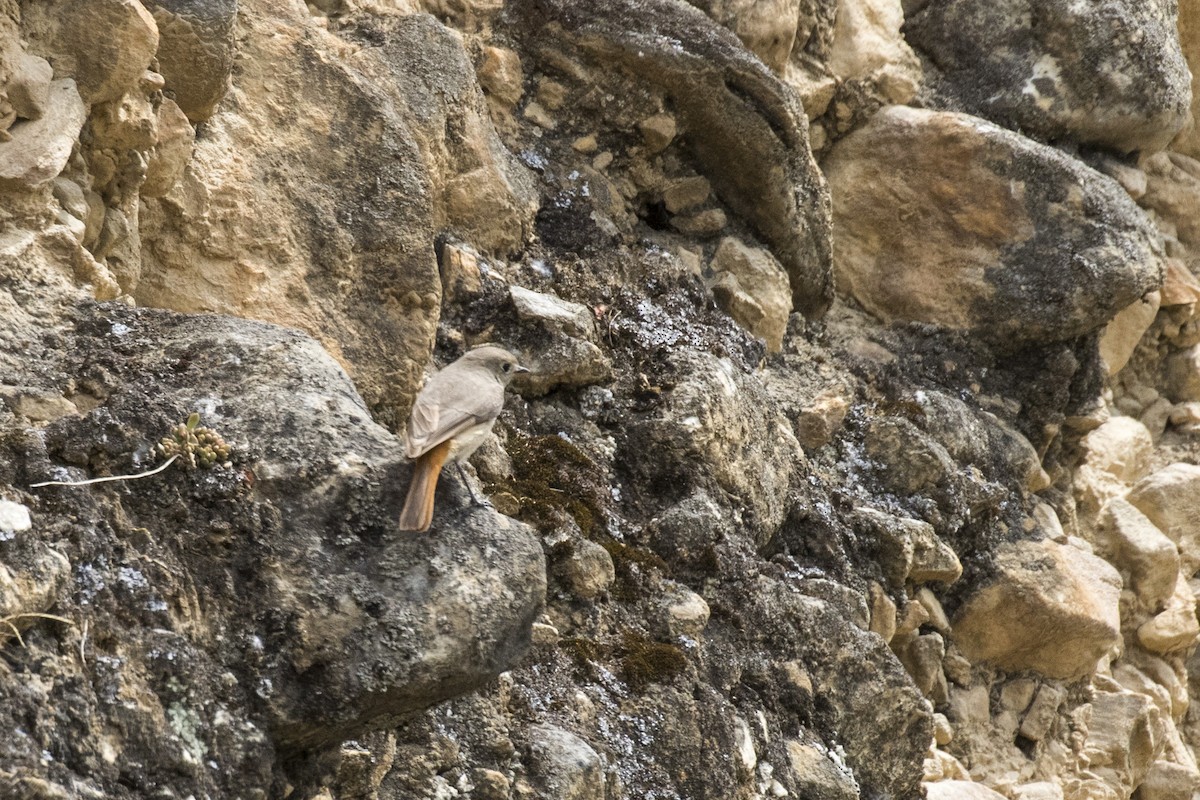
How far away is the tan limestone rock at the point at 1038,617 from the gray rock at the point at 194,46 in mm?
5642

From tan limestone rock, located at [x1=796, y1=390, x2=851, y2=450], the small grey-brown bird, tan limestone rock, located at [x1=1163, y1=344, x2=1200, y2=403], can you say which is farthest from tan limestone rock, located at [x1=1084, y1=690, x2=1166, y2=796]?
the small grey-brown bird

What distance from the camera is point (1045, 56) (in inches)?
431

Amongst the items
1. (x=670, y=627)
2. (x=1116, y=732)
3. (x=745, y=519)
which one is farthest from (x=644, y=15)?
(x=1116, y=732)

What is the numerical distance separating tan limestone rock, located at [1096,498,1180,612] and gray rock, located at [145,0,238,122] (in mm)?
7633

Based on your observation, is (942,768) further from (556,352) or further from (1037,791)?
(556,352)

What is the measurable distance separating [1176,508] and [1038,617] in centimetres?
297

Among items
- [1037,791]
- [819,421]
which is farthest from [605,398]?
[1037,791]

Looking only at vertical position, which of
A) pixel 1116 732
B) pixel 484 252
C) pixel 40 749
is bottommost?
pixel 1116 732

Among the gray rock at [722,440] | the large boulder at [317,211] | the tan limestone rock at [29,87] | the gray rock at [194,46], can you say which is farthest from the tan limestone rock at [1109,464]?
the tan limestone rock at [29,87]

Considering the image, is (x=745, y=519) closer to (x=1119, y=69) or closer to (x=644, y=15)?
(x=644, y=15)

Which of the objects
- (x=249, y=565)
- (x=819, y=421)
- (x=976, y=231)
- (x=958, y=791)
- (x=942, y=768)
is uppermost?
(x=249, y=565)

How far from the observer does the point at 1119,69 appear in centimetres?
1088

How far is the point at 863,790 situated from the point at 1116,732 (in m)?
3.35

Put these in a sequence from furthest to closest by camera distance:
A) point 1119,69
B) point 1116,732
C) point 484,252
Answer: point 1119,69 → point 1116,732 → point 484,252
